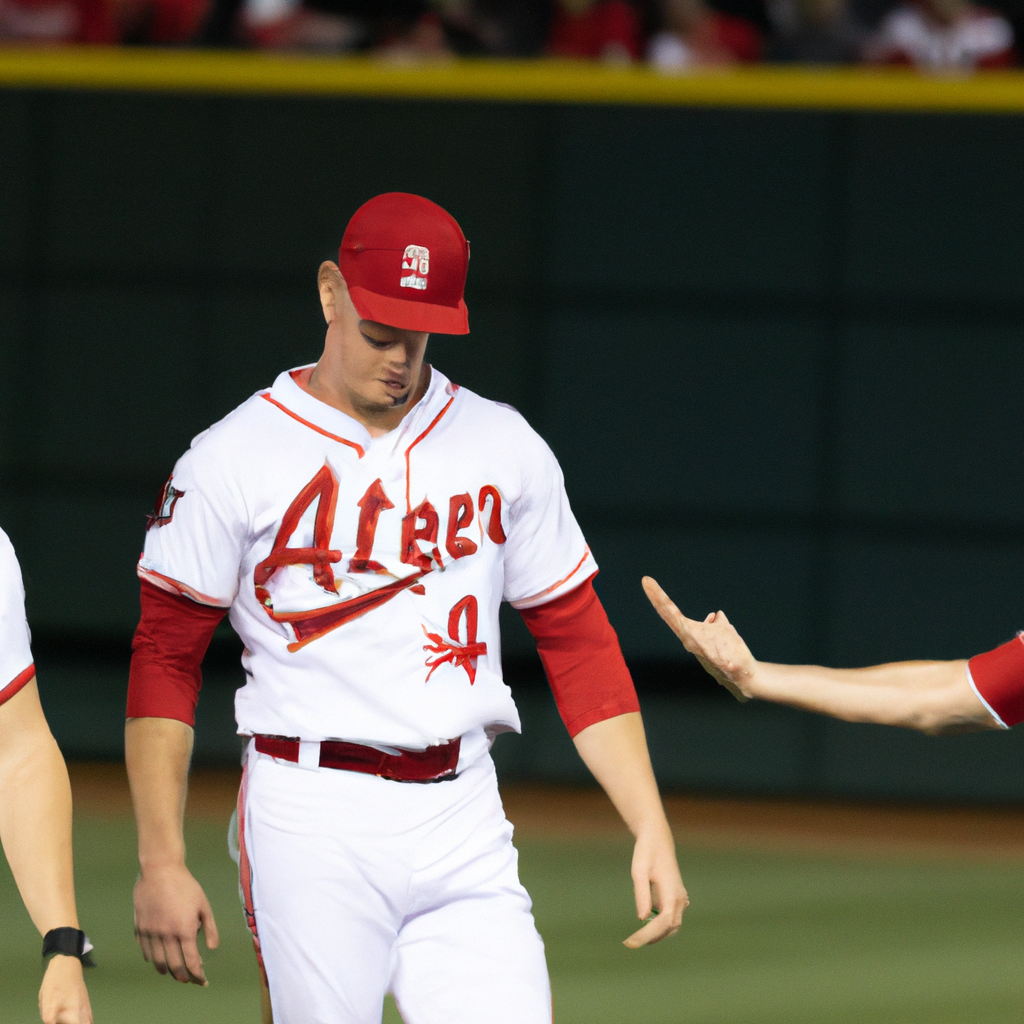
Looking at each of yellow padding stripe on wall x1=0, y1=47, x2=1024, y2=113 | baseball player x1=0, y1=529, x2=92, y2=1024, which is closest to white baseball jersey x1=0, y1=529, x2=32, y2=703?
baseball player x1=0, y1=529, x2=92, y2=1024

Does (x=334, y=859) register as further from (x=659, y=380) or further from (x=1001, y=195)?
(x=1001, y=195)

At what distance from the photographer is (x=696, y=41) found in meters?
8.81

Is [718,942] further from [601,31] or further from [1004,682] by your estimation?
[601,31]

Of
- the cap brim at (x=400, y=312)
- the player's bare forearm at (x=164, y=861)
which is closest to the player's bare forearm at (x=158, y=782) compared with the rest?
the player's bare forearm at (x=164, y=861)

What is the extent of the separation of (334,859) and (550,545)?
2.36 ft

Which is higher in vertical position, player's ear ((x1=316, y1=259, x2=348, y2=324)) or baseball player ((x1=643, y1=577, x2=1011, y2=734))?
player's ear ((x1=316, y1=259, x2=348, y2=324))

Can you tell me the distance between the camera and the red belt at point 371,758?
2826mm

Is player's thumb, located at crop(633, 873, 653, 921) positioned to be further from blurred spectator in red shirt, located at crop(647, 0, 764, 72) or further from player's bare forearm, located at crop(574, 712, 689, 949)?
blurred spectator in red shirt, located at crop(647, 0, 764, 72)

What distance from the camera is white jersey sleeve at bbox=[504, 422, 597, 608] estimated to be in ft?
9.91

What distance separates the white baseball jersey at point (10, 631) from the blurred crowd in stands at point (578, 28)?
6493 millimetres

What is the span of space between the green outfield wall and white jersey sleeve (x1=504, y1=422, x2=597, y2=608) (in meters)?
5.09

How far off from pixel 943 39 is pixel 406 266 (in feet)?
22.1

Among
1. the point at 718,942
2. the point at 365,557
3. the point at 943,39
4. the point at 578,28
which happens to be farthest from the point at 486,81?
the point at 365,557

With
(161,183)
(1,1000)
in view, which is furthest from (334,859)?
(161,183)
